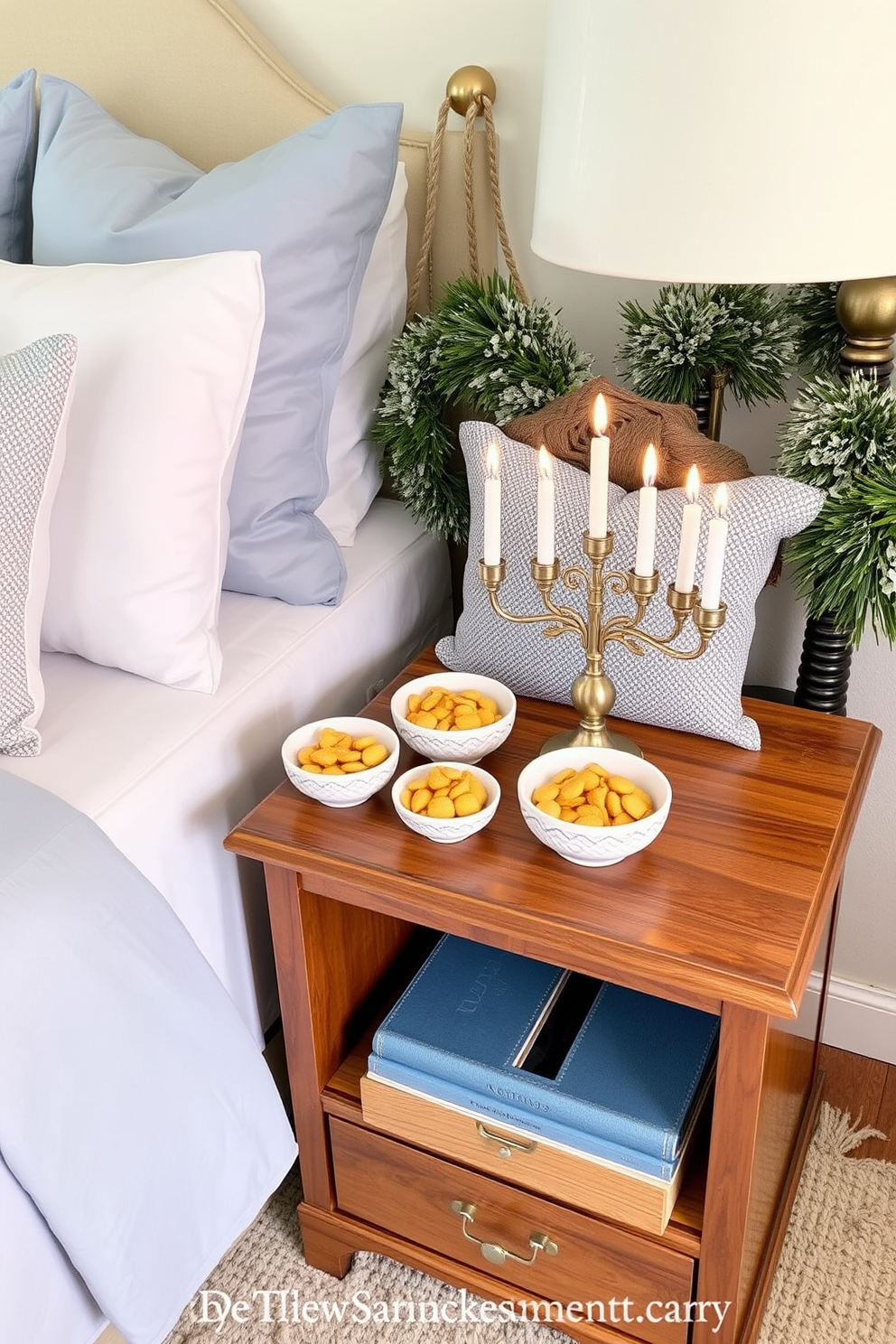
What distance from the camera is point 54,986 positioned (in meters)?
0.89

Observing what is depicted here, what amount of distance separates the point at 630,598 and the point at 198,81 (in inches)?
34.3

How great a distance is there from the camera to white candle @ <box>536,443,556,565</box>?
971mm

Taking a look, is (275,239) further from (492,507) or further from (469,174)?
(492,507)

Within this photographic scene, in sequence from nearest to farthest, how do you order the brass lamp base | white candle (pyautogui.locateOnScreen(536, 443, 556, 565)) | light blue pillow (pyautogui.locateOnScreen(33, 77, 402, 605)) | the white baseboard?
white candle (pyautogui.locateOnScreen(536, 443, 556, 565)) → the brass lamp base → light blue pillow (pyautogui.locateOnScreen(33, 77, 402, 605)) → the white baseboard

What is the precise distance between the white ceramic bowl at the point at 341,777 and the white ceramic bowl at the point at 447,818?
0.02 metres

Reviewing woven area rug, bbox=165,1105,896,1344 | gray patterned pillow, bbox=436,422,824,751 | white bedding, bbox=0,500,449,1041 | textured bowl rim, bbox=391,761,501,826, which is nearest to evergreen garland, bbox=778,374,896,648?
gray patterned pillow, bbox=436,422,824,751

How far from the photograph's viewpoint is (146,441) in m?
1.10

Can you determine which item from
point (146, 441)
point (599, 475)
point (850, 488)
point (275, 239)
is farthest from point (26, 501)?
point (850, 488)

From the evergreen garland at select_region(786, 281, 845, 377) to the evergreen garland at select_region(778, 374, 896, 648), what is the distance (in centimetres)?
13

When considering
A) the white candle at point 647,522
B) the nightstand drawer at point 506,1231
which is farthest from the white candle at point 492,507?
the nightstand drawer at point 506,1231

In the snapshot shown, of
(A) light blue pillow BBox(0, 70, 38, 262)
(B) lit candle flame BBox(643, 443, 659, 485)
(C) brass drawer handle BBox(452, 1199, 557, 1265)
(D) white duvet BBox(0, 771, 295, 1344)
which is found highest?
(A) light blue pillow BBox(0, 70, 38, 262)

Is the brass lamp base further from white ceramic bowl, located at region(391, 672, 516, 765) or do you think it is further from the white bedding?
the white bedding

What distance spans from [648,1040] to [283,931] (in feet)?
1.18

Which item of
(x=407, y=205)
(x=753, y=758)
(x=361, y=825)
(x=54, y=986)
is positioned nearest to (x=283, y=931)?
(x=361, y=825)
